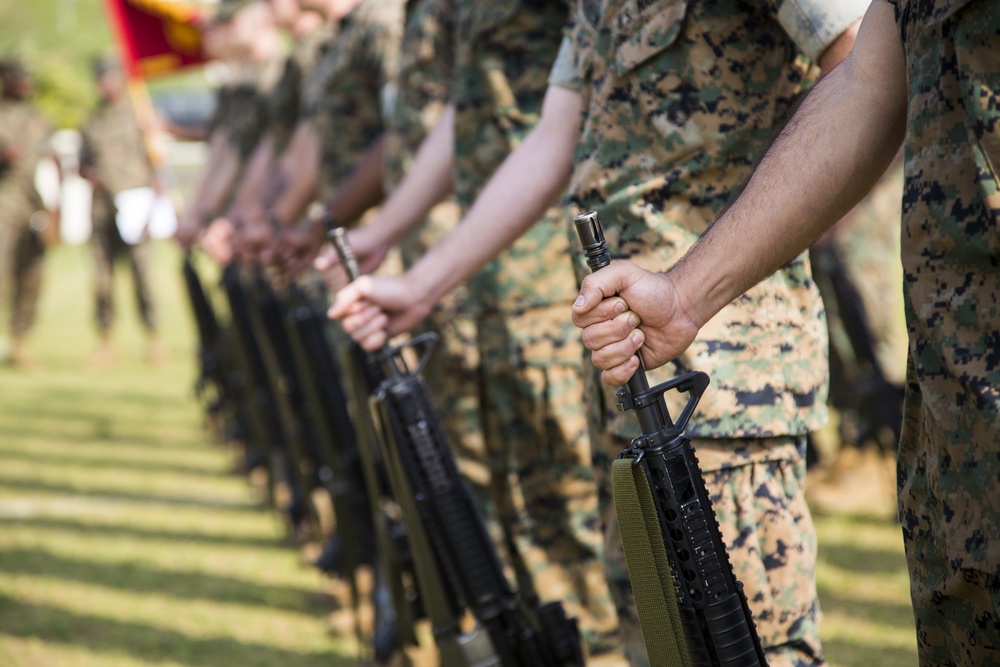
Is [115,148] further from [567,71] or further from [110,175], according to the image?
[567,71]

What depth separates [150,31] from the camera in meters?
10.2

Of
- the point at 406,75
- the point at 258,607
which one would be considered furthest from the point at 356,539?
the point at 406,75

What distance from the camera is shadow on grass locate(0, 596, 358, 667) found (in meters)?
4.13

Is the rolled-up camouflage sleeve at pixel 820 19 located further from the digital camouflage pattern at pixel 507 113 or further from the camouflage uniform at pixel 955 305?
the digital camouflage pattern at pixel 507 113

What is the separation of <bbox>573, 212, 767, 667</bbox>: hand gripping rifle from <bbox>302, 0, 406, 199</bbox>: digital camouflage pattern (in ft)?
9.08

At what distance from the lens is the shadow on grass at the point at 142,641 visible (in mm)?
4129

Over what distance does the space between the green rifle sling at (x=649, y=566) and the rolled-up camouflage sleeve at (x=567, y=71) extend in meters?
0.94

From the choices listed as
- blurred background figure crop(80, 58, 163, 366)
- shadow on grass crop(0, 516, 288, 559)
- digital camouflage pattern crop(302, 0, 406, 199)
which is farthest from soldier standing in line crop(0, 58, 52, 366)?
digital camouflage pattern crop(302, 0, 406, 199)

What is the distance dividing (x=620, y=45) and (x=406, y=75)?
1738 mm

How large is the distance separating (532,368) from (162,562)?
3070 mm

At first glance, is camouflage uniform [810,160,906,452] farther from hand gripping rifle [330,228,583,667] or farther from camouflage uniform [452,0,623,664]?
hand gripping rifle [330,228,583,667]

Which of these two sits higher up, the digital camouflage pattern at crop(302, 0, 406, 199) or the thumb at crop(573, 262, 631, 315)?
the digital camouflage pattern at crop(302, 0, 406, 199)

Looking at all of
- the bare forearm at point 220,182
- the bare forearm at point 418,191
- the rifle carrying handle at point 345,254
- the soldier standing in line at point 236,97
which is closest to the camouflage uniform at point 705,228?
the rifle carrying handle at point 345,254

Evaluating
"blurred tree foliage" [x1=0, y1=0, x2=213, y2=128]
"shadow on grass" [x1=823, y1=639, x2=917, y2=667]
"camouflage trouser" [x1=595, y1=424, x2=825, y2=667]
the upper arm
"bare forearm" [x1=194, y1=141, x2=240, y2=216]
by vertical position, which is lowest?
"shadow on grass" [x1=823, y1=639, x2=917, y2=667]
